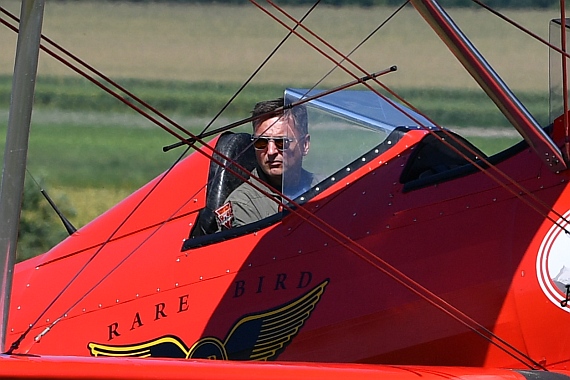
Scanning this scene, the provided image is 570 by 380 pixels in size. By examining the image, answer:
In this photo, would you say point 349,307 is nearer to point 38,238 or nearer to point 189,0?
point 38,238

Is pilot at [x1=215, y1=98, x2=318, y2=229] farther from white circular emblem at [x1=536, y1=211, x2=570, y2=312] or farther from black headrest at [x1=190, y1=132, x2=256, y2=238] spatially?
white circular emblem at [x1=536, y1=211, x2=570, y2=312]

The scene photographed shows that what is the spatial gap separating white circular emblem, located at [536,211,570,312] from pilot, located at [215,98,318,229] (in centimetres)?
87

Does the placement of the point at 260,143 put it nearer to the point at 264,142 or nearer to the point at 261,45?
the point at 264,142

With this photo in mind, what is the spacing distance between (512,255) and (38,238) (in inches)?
204

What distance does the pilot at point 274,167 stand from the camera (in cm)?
367

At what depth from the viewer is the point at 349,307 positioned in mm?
3344

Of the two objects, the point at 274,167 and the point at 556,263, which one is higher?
the point at 274,167

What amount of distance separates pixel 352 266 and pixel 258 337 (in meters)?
0.39

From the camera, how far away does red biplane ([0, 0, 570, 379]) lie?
10.2 feet

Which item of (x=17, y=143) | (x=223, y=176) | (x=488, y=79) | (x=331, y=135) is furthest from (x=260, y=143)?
(x=17, y=143)

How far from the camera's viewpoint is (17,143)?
265 cm

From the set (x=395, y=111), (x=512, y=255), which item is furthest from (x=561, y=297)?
(x=395, y=111)

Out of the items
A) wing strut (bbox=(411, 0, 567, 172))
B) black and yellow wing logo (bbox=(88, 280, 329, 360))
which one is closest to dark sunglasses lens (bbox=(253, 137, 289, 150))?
black and yellow wing logo (bbox=(88, 280, 329, 360))

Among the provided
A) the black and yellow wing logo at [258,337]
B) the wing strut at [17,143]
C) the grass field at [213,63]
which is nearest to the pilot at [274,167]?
the black and yellow wing logo at [258,337]
